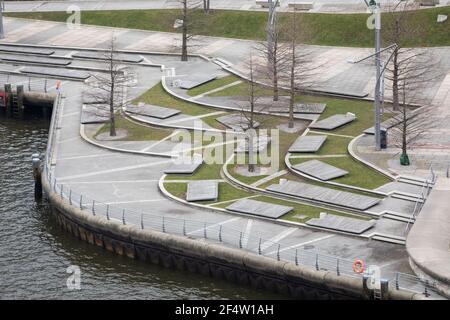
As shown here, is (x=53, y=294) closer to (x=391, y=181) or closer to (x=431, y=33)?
(x=391, y=181)

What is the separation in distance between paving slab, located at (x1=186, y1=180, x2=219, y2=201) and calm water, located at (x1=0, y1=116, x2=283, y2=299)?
7456mm

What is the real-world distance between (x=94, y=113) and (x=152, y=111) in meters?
5.42

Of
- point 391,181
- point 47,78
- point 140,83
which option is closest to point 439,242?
point 391,181

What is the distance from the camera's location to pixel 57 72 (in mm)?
130125

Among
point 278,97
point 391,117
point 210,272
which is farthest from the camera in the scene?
point 278,97

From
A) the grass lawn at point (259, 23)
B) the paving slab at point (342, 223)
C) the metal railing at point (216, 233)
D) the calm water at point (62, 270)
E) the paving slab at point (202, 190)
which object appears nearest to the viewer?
the metal railing at point (216, 233)

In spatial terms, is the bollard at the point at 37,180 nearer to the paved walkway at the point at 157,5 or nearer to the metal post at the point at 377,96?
the metal post at the point at 377,96

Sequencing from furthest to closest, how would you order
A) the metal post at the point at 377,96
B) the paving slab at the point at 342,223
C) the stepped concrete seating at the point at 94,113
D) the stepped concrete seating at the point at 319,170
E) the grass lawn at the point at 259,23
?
1. the grass lawn at the point at 259,23
2. the stepped concrete seating at the point at 94,113
3. the metal post at the point at 377,96
4. the stepped concrete seating at the point at 319,170
5. the paving slab at the point at 342,223

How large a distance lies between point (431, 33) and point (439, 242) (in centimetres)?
5494

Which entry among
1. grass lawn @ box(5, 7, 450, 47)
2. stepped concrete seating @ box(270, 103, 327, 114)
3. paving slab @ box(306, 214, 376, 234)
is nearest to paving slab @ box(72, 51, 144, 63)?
grass lawn @ box(5, 7, 450, 47)

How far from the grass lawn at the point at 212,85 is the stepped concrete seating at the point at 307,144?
1884cm

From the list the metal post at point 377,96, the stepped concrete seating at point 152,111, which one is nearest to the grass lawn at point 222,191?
the metal post at point 377,96

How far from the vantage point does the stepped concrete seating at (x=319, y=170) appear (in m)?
92.4
